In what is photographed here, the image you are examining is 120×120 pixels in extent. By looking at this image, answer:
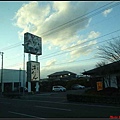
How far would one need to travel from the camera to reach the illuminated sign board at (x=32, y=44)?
43.6 metres

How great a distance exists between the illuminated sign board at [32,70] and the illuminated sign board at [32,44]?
2546mm

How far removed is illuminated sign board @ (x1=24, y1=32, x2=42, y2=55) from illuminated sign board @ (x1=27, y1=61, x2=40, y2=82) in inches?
100

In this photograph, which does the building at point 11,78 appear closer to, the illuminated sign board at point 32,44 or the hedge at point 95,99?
the illuminated sign board at point 32,44

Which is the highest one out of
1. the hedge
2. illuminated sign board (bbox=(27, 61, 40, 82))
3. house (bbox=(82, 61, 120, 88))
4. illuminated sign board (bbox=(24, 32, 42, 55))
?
illuminated sign board (bbox=(24, 32, 42, 55))

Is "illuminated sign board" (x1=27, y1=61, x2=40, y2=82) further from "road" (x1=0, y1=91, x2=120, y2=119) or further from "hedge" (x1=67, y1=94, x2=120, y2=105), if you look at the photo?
"road" (x1=0, y1=91, x2=120, y2=119)

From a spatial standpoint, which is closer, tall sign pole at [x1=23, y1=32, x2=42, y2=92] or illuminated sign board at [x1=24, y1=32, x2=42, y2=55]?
tall sign pole at [x1=23, y1=32, x2=42, y2=92]

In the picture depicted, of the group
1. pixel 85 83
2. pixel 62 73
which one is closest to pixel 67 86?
pixel 85 83

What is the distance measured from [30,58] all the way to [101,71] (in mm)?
20355

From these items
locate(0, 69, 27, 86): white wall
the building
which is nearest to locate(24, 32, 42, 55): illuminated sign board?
the building

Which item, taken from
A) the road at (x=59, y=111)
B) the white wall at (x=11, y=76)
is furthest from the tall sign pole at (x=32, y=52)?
the white wall at (x=11, y=76)

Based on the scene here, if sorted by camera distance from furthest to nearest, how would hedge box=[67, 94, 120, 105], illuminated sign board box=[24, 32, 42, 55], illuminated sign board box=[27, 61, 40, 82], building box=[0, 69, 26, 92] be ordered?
1. building box=[0, 69, 26, 92]
2. illuminated sign board box=[24, 32, 42, 55]
3. illuminated sign board box=[27, 61, 40, 82]
4. hedge box=[67, 94, 120, 105]

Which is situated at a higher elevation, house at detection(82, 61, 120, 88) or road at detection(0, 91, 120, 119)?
house at detection(82, 61, 120, 88)

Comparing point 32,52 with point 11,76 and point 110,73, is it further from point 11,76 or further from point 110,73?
point 11,76

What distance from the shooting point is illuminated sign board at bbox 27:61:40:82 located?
43.0 metres
